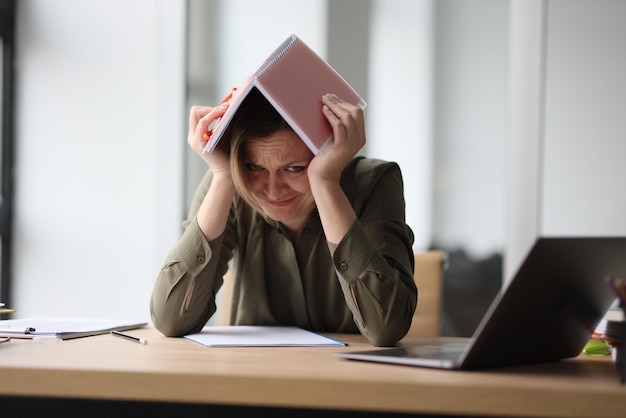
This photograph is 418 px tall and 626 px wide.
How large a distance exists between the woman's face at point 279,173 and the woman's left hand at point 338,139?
0.28 feet

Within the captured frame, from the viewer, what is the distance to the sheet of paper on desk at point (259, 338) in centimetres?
117

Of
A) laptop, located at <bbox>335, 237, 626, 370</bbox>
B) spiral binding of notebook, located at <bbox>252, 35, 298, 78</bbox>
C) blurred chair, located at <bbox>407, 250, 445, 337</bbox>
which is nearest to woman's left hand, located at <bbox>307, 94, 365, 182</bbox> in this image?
spiral binding of notebook, located at <bbox>252, 35, 298, 78</bbox>

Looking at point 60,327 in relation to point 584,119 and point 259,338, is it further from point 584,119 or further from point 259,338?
point 584,119

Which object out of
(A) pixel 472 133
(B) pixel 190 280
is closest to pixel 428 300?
(B) pixel 190 280

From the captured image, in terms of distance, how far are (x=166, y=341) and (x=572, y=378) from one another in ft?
2.20

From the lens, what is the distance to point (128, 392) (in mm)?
857

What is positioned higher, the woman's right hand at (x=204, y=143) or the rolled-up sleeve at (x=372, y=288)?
the woman's right hand at (x=204, y=143)

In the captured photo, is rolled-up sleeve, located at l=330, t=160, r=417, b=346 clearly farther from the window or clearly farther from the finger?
the window

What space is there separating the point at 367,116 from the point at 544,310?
90.3 inches

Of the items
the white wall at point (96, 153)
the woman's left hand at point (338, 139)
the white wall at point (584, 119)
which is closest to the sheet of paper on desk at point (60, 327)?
the woman's left hand at point (338, 139)

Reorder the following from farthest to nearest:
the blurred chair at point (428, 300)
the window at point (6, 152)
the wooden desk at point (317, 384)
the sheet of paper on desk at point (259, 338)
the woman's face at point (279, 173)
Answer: the window at point (6, 152)
the blurred chair at point (428, 300)
the woman's face at point (279, 173)
the sheet of paper on desk at point (259, 338)
the wooden desk at point (317, 384)

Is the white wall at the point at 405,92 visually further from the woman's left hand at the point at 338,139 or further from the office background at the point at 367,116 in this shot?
the woman's left hand at the point at 338,139

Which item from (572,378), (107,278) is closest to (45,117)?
(107,278)

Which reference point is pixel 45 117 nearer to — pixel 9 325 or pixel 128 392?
pixel 9 325
